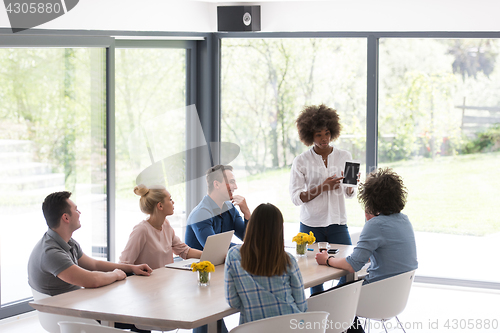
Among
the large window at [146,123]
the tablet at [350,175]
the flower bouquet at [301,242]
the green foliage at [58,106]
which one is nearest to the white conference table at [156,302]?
the flower bouquet at [301,242]

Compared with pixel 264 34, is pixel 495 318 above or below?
below

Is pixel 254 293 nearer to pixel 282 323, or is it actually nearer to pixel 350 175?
pixel 282 323

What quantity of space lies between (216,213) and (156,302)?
122 cm

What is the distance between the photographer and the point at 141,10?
4.75 m

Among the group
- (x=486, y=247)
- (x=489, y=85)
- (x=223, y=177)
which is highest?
(x=489, y=85)

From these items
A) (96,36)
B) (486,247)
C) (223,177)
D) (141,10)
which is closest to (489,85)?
(486,247)

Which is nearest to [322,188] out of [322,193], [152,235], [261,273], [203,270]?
[322,193]

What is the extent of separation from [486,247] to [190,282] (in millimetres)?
3475

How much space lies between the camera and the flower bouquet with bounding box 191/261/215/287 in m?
2.59

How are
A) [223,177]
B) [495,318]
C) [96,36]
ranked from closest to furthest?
1. [223,177]
2. [495,318]
3. [96,36]

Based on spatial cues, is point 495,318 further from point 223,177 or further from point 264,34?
point 264,34

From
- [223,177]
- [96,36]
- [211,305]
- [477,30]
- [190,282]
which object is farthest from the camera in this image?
[477,30]

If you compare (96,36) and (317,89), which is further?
(317,89)

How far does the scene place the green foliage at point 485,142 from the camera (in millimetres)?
4965
